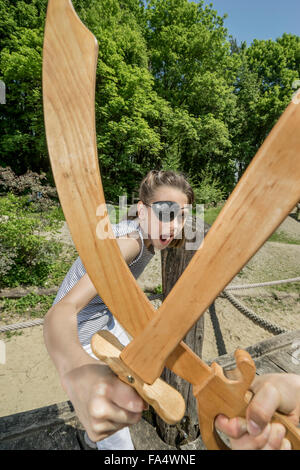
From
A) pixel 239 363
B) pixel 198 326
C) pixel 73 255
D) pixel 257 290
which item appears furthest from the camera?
pixel 73 255

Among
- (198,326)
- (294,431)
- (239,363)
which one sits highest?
(239,363)

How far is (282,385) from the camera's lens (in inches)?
20.3

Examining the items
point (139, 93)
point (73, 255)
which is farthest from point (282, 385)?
point (139, 93)

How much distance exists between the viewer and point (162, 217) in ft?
4.43

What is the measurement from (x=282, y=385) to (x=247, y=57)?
70.4 ft

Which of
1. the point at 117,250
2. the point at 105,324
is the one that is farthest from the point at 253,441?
the point at 105,324

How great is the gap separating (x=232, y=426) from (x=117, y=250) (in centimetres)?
43

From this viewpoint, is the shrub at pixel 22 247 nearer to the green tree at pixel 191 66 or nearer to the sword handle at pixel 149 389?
the sword handle at pixel 149 389

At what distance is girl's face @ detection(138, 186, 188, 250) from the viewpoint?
134 cm

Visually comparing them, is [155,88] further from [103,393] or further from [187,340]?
[103,393]

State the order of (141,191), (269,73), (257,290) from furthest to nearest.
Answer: (269,73)
(257,290)
(141,191)
